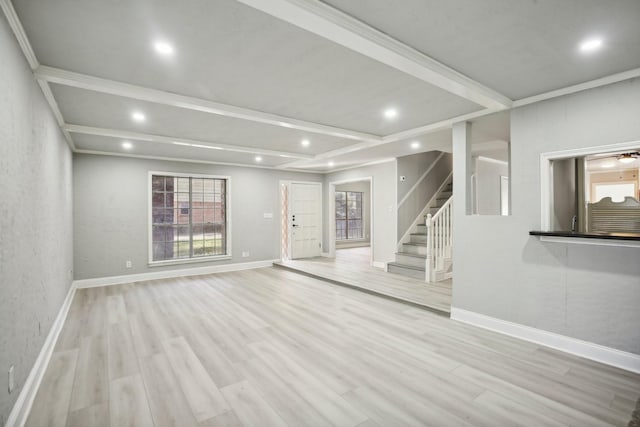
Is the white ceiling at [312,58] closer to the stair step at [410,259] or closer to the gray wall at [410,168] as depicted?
the gray wall at [410,168]

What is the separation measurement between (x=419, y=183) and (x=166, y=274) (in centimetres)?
577

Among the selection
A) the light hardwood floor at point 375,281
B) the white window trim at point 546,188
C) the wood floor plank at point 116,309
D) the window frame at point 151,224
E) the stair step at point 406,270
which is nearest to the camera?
the white window trim at point 546,188

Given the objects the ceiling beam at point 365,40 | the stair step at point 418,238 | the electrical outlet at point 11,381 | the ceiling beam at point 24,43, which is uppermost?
the ceiling beam at point 24,43

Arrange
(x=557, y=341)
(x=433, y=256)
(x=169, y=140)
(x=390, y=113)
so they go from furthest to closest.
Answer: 1. (x=433, y=256)
2. (x=169, y=140)
3. (x=390, y=113)
4. (x=557, y=341)

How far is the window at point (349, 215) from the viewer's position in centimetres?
1156

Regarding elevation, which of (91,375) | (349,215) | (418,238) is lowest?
(91,375)

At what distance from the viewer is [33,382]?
7.59ft

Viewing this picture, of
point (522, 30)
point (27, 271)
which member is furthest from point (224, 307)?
point (522, 30)

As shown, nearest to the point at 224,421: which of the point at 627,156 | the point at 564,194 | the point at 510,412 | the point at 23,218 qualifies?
the point at 510,412

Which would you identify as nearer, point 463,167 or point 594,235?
point 594,235

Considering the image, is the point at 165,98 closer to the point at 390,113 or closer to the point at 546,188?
the point at 390,113

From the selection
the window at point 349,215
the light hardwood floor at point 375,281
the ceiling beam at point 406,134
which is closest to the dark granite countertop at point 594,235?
the ceiling beam at point 406,134

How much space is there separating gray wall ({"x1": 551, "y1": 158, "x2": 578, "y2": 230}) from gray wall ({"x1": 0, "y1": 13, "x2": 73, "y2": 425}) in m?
4.37

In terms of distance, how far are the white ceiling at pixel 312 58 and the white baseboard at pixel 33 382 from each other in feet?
7.61
